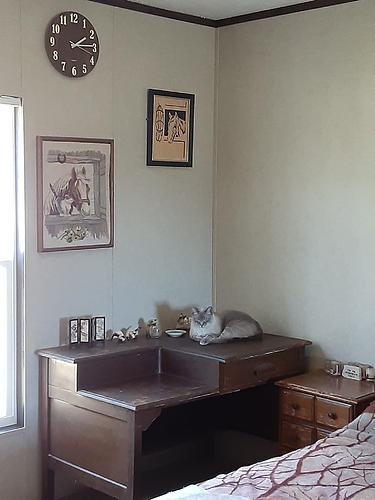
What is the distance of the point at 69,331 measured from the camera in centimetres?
387

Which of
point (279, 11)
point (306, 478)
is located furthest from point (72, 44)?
point (306, 478)

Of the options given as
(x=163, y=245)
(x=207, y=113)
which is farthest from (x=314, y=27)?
(x=163, y=245)

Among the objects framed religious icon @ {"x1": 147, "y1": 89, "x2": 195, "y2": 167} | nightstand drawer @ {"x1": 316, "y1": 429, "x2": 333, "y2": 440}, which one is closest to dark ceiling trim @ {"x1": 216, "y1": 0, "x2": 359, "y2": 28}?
framed religious icon @ {"x1": 147, "y1": 89, "x2": 195, "y2": 167}

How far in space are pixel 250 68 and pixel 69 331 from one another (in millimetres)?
1823

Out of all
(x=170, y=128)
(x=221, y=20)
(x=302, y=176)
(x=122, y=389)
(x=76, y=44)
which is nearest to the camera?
(x=122, y=389)

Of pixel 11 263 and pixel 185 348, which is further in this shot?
pixel 185 348

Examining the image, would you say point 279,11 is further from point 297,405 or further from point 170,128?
point 297,405

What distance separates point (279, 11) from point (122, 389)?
7.29 feet

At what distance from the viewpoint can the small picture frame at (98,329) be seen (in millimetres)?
3941

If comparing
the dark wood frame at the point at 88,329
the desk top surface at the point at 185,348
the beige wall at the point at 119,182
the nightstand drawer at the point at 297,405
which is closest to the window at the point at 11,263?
the beige wall at the point at 119,182

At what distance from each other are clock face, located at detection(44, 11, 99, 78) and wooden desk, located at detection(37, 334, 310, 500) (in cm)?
142

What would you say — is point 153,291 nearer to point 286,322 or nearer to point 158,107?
point 286,322

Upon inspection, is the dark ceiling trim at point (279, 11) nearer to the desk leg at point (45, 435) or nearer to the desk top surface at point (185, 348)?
the desk top surface at point (185, 348)

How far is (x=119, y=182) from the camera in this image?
13.4ft
